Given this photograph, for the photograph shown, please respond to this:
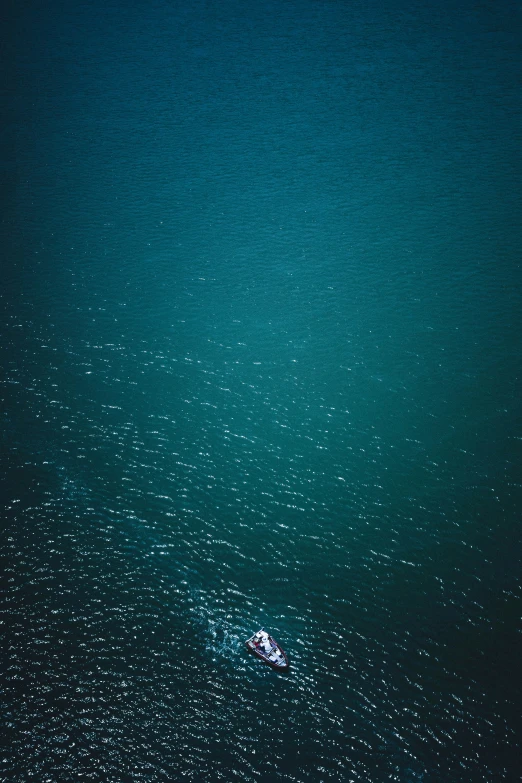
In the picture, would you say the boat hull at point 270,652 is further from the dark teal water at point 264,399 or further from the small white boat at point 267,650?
the dark teal water at point 264,399

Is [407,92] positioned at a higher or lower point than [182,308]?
higher

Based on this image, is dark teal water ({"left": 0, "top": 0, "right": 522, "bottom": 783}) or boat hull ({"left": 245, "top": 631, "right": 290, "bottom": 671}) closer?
dark teal water ({"left": 0, "top": 0, "right": 522, "bottom": 783})

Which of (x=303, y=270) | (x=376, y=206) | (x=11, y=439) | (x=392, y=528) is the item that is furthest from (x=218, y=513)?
(x=376, y=206)

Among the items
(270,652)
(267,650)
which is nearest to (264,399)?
(267,650)

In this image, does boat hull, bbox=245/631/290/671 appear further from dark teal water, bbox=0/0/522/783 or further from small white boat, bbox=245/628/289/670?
dark teal water, bbox=0/0/522/783

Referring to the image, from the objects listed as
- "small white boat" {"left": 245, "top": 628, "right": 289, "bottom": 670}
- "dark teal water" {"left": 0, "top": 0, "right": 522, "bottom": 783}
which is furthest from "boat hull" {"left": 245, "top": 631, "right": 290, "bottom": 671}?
"dark teal water" {"left": 0, "top": 0, "right": 522, "bottom": 783}

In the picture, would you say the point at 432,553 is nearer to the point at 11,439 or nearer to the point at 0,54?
the point at 11,439
